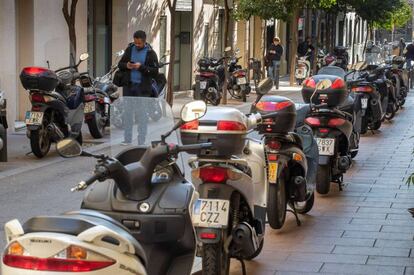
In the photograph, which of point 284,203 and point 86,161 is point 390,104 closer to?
point 86,161

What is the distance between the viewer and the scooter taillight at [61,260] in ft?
10.3

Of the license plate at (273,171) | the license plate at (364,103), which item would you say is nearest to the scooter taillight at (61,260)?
the license plate at (273,171)

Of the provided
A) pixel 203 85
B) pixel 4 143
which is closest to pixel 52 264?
pixel 4 143

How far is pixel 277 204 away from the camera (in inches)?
300

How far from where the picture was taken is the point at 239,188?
19.0 ft

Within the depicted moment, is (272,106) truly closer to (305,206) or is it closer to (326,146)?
(305,206)

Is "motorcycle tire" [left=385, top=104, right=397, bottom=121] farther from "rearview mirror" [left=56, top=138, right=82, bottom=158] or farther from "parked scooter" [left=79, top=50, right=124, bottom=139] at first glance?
"rearview mirror" [left=56, top=138, right=82, bottom=158]

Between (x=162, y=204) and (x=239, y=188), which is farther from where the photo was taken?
(x=239, y=188)

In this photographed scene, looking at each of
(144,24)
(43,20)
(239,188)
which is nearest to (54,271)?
(239,188)

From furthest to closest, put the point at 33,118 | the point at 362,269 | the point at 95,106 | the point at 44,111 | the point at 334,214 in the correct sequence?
the point at 95,106 → the point at 44,111 → the point at 33,118 → the point at 334,214 → the point at 362,269

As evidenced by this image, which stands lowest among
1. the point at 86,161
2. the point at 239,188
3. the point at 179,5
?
the point at 86,161

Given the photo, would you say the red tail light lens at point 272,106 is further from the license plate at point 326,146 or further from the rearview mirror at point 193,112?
the rearview mirror at point 193,112

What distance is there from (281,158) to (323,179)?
2.06 m

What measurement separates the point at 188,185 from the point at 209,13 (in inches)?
951
